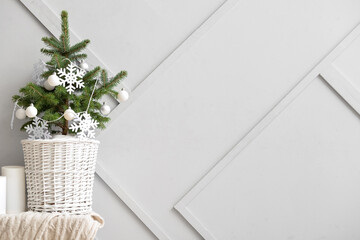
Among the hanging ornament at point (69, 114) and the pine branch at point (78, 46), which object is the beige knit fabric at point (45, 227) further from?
the pine branch at point (78, 46)

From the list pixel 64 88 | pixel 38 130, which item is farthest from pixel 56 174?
pixel 64 88

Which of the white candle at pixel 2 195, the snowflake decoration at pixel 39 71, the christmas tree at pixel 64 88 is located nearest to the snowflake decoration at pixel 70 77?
the christmas tree at pixel 64 88

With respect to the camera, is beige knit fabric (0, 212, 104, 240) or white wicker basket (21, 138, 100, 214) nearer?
beige knit fabric (0, 212, 104, 240)

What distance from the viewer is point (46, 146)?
1576 millimetres

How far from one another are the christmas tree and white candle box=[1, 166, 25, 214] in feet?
0.55

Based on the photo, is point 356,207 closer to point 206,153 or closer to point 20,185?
point 206,153

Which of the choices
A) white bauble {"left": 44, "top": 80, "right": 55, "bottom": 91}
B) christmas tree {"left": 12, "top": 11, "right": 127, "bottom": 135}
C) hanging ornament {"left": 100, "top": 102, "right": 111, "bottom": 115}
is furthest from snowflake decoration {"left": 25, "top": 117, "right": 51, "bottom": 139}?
hanging ornament {"left": 100, "top": 102, "right": 111, "bottom": 115}

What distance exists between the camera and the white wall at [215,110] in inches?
75.4

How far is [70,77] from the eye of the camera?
1622 millimetres

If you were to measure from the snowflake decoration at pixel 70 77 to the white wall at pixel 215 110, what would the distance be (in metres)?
0.28

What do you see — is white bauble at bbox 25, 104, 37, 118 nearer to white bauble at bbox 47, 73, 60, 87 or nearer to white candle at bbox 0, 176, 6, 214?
white bauble at bbox 47, 73, 60, 87

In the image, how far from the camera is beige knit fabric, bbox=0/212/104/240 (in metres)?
1.46

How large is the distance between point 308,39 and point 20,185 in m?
1.31

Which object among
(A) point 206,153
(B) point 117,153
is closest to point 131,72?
(B) point 117,153
